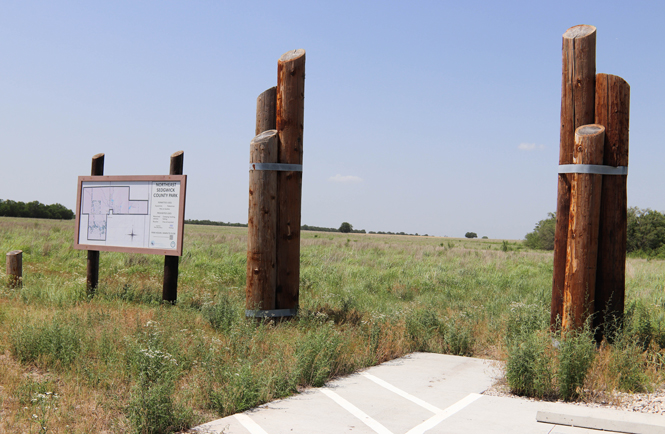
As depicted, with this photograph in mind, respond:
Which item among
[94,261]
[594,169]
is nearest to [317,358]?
[594,169]

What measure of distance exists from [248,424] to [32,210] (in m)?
86.9

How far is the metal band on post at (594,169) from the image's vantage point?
21.8 ft

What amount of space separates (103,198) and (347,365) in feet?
24.0

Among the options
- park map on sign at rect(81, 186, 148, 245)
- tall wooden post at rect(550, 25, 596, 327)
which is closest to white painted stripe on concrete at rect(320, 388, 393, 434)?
tall wooden post at rect(550, 25, 596, 327)

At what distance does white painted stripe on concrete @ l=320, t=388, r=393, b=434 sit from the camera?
13.6 ft

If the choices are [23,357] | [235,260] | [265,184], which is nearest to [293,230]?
[265,184]

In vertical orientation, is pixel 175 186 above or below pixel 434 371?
above

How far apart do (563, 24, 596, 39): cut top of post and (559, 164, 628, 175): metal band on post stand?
6.03 ft

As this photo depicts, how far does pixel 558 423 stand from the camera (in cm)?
439

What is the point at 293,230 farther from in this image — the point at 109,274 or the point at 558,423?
the point at 109,274

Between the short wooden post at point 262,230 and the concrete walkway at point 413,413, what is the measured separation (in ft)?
8.76

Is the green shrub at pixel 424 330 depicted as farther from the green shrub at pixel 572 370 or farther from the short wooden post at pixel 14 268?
the short wooden post at pixel 14 268

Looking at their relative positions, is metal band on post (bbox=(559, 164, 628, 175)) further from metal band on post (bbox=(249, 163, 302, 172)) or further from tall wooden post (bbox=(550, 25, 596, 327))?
metal band on post (bbox=(249, 163, 302, 172))

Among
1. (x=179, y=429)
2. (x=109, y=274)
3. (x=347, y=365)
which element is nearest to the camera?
(x=179, y=429)
